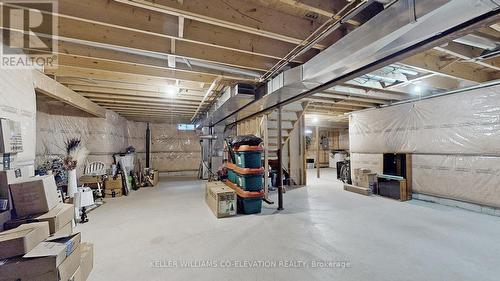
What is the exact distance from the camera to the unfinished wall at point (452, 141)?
3.68 metres

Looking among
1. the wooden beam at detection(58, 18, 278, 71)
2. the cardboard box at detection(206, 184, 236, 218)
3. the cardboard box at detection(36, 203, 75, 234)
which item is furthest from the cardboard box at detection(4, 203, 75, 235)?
the cardboard box at detection(206, 184, 236, 218)

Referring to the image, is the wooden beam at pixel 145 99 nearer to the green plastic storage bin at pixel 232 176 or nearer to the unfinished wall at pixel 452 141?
the green plastic storage bin at pixel 232 176

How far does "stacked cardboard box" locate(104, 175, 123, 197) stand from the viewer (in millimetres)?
5293

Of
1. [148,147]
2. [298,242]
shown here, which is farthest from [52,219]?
[148,147]

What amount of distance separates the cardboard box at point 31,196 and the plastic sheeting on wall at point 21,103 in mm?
535

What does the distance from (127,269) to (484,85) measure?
5877 mm

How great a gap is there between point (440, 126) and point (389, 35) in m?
4.06

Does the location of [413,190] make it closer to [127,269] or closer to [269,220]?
[269,220]

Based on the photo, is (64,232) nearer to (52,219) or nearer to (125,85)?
(52,219)

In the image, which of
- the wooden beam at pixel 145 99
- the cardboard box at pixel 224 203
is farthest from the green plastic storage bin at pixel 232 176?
the wooden beam at pixel 145 99

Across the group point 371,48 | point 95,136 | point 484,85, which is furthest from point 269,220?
point 95,136

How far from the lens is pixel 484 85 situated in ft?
12.1

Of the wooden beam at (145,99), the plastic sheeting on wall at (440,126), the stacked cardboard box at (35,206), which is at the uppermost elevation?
the wooden beam at (145,99)

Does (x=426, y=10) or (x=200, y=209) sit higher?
(x=426, y=10)
